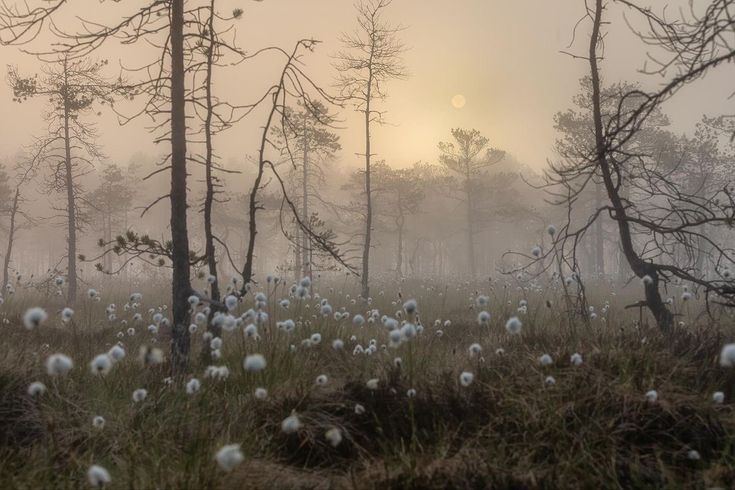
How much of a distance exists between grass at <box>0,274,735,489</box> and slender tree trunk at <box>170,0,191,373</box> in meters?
1.18

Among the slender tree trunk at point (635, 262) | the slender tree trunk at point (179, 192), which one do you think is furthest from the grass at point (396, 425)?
the slender tree trunk at point (635, 262)

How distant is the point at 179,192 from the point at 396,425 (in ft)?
14.6

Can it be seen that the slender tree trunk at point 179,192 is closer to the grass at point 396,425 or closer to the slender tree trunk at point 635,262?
the grass at point 396,425

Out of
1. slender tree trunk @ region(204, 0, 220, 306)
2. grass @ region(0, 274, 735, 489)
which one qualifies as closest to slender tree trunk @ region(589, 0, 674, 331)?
grass @ region(0, 274, 735, 489)

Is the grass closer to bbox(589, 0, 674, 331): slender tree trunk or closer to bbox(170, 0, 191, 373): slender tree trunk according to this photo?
bbox(170, 0, 191, 373): slender tree trunk

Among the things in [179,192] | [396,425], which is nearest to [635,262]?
[396,425]

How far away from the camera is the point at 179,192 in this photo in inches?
272

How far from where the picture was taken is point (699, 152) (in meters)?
32.3

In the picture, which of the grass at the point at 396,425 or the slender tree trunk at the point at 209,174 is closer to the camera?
the grass at the point at 396,425

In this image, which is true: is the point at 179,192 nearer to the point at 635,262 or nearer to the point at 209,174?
the point at 209,174

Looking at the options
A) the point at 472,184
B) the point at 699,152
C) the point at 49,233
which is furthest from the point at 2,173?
the point at 699,152

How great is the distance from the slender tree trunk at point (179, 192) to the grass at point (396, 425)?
1.18 metres

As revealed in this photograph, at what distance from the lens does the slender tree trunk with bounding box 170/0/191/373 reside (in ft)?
22.0

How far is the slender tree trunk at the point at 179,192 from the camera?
6715 millimetres
